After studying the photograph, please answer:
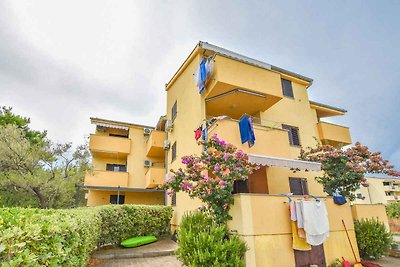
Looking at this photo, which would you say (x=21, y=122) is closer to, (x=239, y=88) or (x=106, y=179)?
(x=106, y=179)

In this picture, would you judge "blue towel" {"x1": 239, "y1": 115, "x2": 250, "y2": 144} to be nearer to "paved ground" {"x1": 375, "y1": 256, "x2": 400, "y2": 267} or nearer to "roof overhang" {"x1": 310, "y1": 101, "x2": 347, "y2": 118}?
"paved ground" {"x1": 375, "y1": 256, "x2": 400, "y2": 267}

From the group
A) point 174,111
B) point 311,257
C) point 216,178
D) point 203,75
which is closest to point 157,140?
point 174,111

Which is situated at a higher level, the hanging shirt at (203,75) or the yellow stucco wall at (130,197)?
the hanging shirt at (203,75)

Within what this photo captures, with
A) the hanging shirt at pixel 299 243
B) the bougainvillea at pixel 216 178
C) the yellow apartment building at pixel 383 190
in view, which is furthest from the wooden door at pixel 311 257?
the yellow apartment building at pixel 383 190

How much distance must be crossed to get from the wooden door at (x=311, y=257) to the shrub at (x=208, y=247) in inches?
127

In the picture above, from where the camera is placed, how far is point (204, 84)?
1678 centimetres

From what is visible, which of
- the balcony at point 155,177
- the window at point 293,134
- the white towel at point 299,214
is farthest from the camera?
the balcony at point 155,177

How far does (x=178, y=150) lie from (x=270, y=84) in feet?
32.9

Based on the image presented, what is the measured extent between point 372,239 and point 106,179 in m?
24.7

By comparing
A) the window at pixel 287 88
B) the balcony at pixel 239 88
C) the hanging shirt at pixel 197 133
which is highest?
the window at pixel 287 88

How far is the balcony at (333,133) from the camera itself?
22.4 meters

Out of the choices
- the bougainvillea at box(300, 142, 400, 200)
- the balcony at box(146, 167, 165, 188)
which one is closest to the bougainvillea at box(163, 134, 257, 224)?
the bougainvillea at box(300, 142, 400, 200)

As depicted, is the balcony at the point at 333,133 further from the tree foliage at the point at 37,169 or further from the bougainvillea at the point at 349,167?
the tree foliage at the point at 37,169

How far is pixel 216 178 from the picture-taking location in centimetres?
1129
